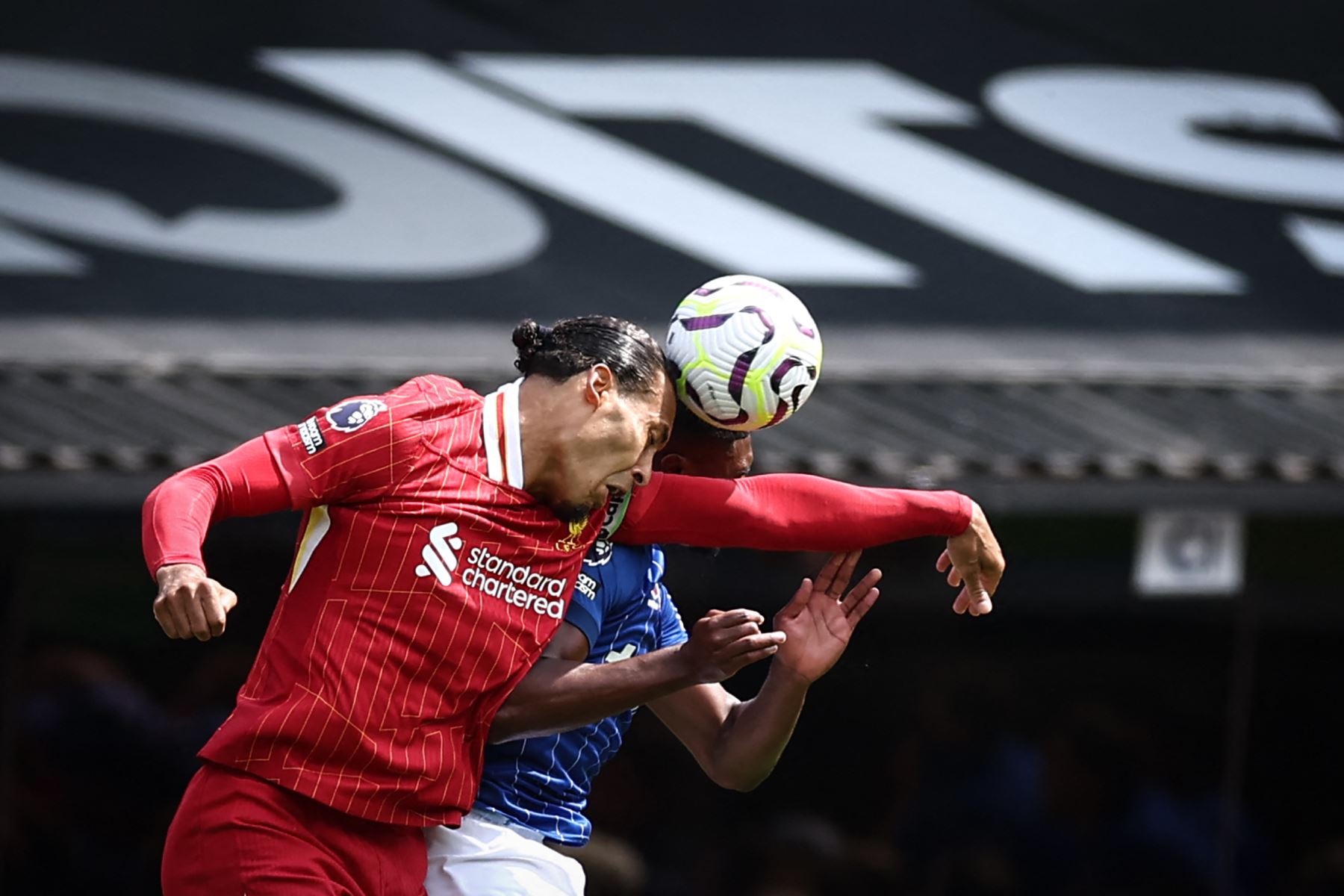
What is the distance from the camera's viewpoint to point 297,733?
2.88 metres

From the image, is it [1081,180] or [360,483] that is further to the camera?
[1081,180]

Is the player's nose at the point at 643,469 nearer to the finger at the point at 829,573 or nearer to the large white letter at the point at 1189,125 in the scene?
the finger at the point at 829,573

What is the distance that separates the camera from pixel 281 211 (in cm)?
602

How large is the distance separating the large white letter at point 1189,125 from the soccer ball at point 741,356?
11.1 ft

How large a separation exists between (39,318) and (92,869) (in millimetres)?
1782

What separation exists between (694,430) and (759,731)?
0.57 metres

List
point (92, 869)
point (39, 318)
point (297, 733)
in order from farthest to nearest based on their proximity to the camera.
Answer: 1. point (92, 869)
2. point (39, 318)
3. point (297, 733)

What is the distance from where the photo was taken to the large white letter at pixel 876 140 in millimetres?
6148

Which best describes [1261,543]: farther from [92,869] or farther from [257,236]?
[92,869]

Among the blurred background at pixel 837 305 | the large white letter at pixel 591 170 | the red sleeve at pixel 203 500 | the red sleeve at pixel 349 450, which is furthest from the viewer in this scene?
the large white letter at pixel 591 170

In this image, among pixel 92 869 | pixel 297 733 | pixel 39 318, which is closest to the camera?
pixel 297 733

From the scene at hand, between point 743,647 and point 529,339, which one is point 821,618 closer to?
point 743,647

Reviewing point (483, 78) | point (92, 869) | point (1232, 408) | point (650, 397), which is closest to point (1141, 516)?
point (1232, 408)

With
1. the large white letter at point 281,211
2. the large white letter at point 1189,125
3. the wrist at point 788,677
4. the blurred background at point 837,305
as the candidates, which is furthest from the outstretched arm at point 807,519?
the large white letter at point 1189,125
